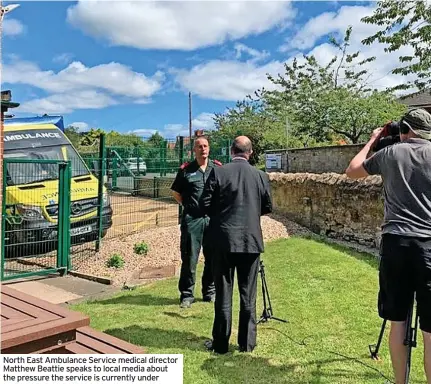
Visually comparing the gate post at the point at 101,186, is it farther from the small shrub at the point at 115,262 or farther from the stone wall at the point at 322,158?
the stone wall at the point at 322,158

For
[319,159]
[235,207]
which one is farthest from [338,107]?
[235,207]

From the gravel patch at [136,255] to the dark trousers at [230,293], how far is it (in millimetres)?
3347

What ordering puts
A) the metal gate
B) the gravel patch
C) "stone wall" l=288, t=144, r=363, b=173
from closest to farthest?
the metal gate < the gravel patch < "stone wall" l=288, t=144, r=363, b=173

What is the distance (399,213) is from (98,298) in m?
4.52

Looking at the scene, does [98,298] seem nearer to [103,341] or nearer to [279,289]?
[279,289]

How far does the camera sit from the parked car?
11547 mm

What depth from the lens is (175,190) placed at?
18.2ft

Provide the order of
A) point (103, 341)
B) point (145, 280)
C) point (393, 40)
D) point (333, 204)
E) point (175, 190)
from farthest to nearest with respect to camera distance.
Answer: point (393, 40) < point (333, 204) < point (145, 280) < point (175, 190) < point (103, 341)

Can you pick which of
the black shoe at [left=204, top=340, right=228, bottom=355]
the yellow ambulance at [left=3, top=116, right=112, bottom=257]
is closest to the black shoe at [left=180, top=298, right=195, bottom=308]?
the black shoe at [left=204, top=340, right=228, bottom=355]

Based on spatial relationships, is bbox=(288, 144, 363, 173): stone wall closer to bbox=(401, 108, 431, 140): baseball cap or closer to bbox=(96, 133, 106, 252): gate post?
bbox=(96, 133, 106, 252): gate post

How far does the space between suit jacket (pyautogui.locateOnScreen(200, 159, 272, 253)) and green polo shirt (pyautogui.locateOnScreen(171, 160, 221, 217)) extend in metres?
1.20

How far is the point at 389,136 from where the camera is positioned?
330 centimetres

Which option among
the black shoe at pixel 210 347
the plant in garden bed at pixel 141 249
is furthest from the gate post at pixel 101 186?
the black shoe at pixel 210 347

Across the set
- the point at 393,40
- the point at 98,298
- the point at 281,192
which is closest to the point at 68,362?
the point at 98,298
